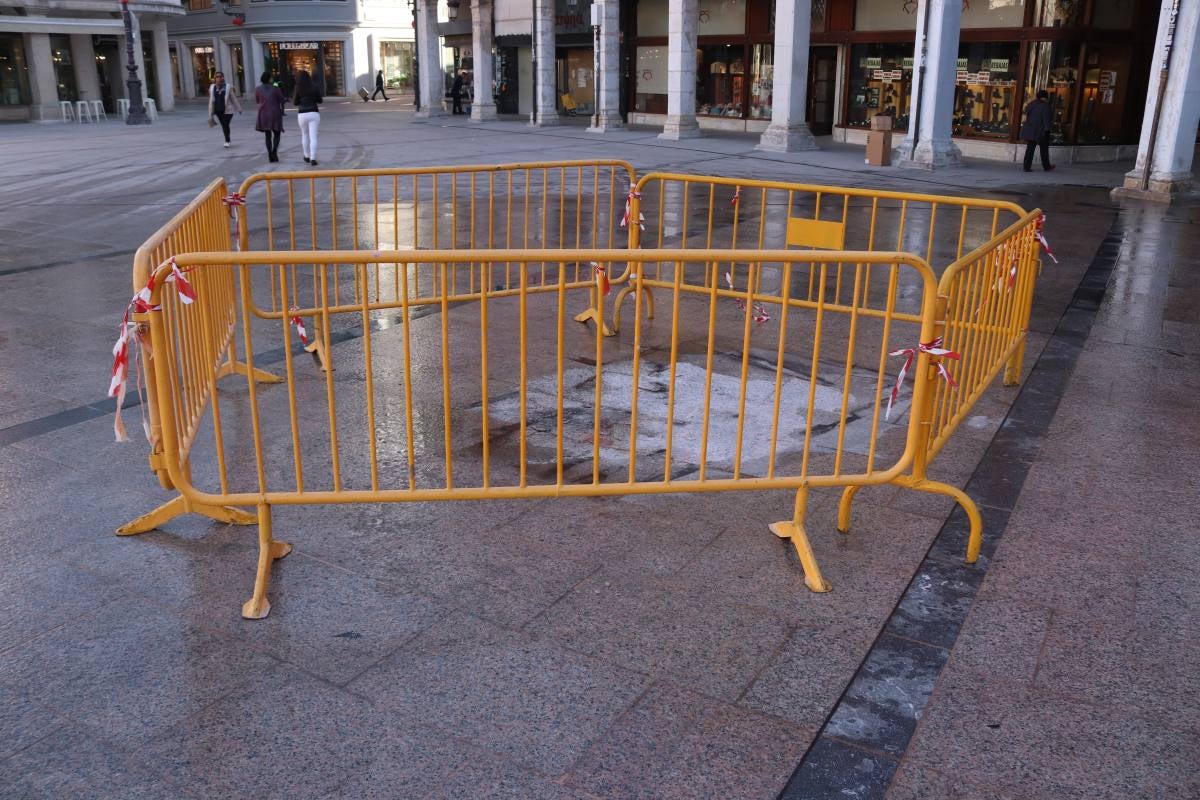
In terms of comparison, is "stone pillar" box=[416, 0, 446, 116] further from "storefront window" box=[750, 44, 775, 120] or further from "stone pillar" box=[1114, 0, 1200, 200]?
"stone pillar" box=[1114, 0, 1200, 200]

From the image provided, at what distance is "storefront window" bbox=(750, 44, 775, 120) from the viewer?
29123 mm

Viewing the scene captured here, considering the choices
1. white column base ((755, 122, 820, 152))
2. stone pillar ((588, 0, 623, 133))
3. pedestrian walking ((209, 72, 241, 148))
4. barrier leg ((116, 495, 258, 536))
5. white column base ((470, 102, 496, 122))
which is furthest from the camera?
white column base ((470, 102, 496, 122))

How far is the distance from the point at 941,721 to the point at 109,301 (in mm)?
8356

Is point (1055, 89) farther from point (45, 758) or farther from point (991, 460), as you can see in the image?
point (45, 758)

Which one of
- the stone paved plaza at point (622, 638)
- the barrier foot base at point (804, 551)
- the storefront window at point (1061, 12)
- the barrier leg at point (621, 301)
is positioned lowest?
the stone paved plaza at point (622, 638)

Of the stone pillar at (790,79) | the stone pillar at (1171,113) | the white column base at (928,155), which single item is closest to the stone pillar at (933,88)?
the white column base at (928,155)

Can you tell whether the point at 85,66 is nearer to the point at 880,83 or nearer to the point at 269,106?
the point at 269,106

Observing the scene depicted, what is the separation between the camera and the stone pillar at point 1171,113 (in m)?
16.3

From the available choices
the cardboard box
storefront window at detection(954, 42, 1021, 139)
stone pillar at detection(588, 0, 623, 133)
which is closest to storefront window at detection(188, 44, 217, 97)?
stone pillar at detection(588, 0, 623, 133)

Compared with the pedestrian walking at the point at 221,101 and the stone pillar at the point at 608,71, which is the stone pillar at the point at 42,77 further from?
the stone pillar at the point at 608,71

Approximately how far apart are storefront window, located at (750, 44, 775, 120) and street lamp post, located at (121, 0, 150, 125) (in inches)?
842

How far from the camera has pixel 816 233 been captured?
6883 millimetres

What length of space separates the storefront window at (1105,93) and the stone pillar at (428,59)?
24633 millimetres

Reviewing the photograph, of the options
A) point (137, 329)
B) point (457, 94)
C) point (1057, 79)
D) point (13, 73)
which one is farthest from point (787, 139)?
point (13, 73)
